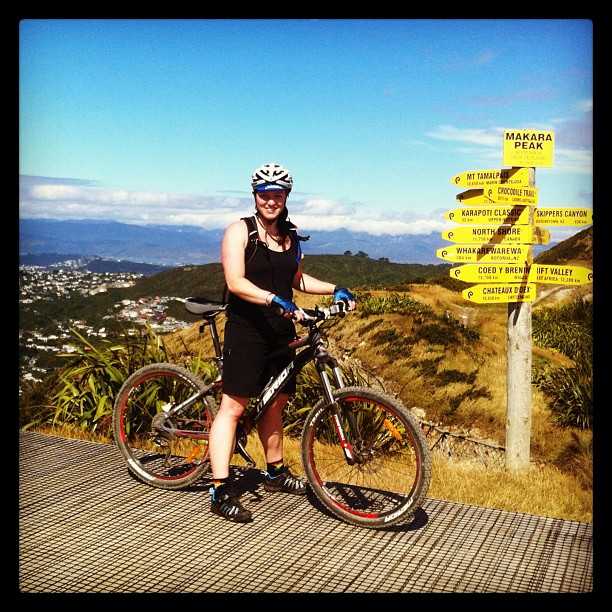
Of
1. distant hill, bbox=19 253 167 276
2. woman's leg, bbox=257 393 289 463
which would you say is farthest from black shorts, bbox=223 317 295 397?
distant hill, bbox=19 253 167 276

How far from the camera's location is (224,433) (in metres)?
4.52

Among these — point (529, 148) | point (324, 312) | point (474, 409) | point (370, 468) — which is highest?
point (529, 148)

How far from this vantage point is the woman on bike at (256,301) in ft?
13.8

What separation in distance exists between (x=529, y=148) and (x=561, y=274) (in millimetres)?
897

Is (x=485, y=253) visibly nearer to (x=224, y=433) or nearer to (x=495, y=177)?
(x=495, y=177)

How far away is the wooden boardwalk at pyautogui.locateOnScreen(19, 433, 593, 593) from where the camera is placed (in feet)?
12.1

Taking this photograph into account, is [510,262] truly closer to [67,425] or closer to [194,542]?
[194,542]

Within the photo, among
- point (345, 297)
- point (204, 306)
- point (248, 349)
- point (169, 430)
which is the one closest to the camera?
point (345, 297)

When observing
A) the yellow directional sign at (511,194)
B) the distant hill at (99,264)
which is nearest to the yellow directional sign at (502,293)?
the yellow directional sign at (511,194)

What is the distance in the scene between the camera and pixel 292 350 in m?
4.54

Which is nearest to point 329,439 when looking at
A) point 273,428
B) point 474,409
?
point 273,428
